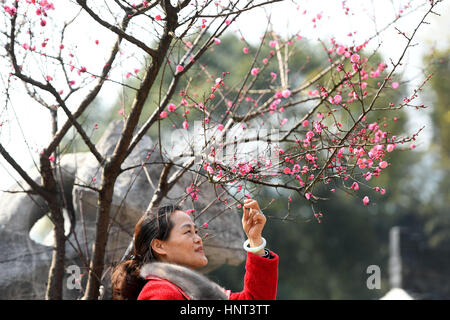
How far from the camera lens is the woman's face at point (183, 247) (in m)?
1.79

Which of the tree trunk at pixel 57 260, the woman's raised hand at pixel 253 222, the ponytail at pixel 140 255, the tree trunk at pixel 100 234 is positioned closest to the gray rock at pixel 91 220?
the tree trunk at pixel 57 260

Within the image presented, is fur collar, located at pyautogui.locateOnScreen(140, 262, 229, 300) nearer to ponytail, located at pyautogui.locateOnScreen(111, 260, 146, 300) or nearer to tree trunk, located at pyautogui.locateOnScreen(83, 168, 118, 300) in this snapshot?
ponytail, located at pyautogui.locateOnScreen(111, 260, 146, 300)

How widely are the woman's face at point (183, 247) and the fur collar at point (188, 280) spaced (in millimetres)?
117

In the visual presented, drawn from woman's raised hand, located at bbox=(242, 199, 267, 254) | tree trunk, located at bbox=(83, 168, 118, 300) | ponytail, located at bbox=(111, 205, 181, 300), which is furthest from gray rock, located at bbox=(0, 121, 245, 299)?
woman's raised hand, located at bbox=(242, 199, 267, 254)

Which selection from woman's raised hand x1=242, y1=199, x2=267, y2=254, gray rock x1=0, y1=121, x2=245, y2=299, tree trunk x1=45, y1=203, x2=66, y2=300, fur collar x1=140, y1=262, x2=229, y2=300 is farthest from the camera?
gray rock x1=0, y1=121, x2=245, y2=299

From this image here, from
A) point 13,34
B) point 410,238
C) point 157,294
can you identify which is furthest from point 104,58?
point 410,238

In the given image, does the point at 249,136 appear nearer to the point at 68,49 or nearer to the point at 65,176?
the point at 68,49

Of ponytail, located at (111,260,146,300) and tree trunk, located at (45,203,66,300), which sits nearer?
ponytail, located at (111,260,146,300)

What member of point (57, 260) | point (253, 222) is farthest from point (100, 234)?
point (253, 222)

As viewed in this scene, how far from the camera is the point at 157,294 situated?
1560mm

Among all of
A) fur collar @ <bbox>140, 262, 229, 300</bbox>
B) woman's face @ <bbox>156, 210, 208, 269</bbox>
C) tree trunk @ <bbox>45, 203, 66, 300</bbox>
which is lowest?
fur collar @ <bbox>140, 262, 229, 300</bbox>

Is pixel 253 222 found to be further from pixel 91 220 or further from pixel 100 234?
pixel 91 220

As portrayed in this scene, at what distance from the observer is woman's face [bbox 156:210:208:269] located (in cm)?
179

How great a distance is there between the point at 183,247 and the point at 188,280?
21cm
